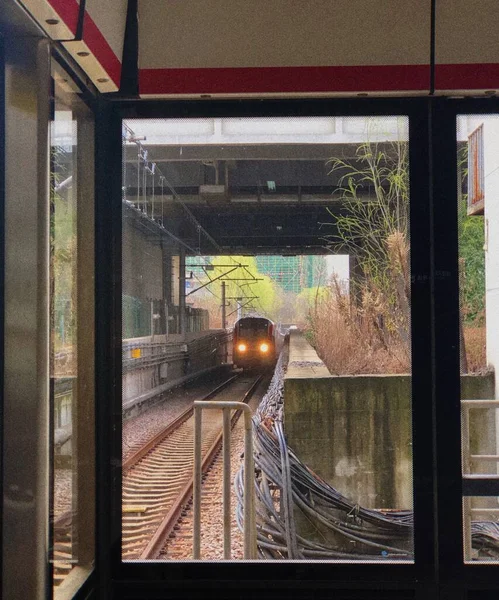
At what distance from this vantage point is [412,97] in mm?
2314

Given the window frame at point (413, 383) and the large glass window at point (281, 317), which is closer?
the window frame at point (413, 383)

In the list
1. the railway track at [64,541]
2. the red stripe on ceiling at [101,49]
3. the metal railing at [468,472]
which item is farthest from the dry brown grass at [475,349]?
the red stripe on ceiling at [101,49]

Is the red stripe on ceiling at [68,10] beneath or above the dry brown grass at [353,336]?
above

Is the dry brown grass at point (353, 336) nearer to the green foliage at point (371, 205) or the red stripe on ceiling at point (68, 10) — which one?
the green foliage at point (371, 205)

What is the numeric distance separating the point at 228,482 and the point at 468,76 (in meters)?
1.89

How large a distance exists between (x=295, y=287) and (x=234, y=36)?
96 cm

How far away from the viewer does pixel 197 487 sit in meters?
2.86

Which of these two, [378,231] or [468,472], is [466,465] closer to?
[468,472]

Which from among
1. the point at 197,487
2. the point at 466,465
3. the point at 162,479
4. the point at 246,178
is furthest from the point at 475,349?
the point at 162,479

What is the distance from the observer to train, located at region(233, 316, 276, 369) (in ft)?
8.72


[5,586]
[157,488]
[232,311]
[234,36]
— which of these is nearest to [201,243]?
[232,311]

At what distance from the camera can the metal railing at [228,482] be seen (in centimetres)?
265

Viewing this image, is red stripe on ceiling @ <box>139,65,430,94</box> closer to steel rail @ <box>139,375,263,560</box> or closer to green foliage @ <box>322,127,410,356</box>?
green foliage @ <box>322,127,410,356</box>

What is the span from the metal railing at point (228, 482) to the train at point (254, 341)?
0.68 ft
